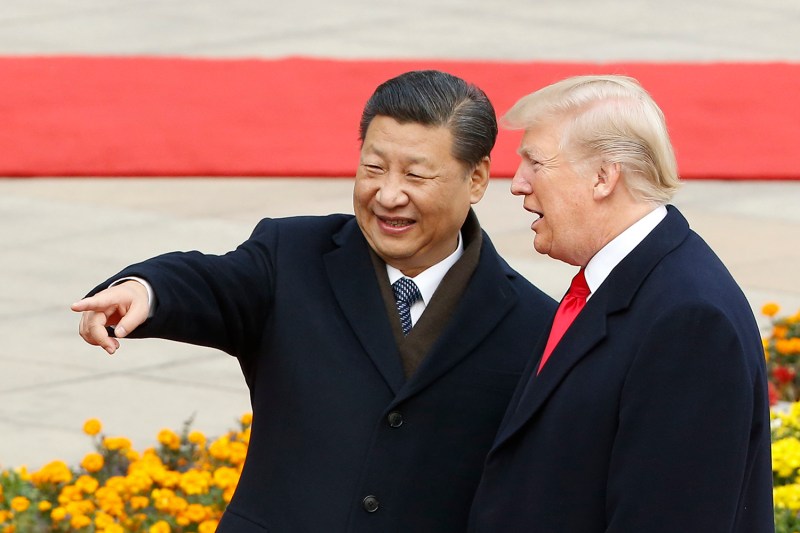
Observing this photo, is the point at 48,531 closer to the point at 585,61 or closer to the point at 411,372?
the point at 411,372

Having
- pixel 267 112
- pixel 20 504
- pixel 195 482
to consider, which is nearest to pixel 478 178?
pixel 195 482

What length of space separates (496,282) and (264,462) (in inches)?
24.1

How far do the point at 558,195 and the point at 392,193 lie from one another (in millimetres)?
442

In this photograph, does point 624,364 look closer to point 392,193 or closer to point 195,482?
point 392,193

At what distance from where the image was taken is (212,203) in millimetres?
8695

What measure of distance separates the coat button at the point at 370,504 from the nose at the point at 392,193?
23.1 inches

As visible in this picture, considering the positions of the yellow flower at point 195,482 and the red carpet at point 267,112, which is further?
the red carpet at point 267,112

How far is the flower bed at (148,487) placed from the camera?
475 centimetres

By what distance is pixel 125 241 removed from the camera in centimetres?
800

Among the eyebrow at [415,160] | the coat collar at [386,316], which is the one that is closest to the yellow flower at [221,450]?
the coat collar at [386,316]

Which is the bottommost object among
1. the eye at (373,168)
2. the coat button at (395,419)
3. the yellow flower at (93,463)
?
the coat button at (395,419)

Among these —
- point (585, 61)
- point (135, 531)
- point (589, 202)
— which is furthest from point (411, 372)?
point (585, 61)

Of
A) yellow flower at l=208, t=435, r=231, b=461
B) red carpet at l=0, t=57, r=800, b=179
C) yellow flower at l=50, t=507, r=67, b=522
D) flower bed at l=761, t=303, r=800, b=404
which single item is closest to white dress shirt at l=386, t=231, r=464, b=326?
yellow flower at l=50, t=507, r=67, b=522

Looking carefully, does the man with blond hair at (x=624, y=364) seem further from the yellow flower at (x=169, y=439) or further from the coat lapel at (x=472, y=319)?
the yellow flower at (x=169, y=439)
